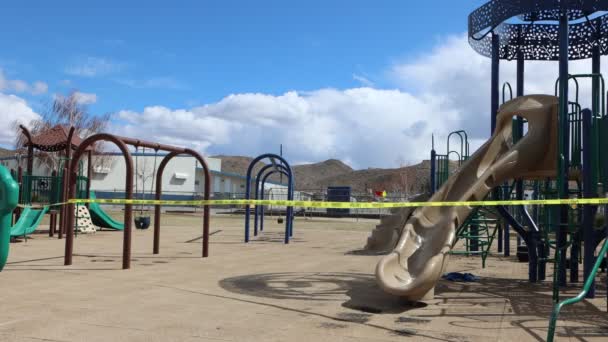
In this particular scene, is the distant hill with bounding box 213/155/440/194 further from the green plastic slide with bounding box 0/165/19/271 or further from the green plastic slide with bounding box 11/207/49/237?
the green plastic slide with bounding box 0/165/19/271

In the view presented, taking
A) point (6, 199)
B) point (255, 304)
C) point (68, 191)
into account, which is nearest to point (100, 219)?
point (68, 191)

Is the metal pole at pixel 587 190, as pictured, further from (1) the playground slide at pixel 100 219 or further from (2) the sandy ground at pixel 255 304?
(1) the playground slide at pixel 100 219

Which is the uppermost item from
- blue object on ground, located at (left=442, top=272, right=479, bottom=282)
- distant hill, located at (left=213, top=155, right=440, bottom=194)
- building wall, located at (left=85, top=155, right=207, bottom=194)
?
distant hill, located at (left=213, top=155, right=440, bottom=194)

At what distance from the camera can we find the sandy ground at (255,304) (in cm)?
549

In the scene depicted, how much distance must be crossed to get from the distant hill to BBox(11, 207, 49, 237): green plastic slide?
66.0 meters

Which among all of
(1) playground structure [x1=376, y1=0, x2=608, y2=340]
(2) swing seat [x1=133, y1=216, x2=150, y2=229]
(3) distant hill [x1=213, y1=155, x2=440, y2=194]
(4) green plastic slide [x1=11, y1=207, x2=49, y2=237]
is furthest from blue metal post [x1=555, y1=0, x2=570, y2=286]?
(3) distant hill [x1=213, y1=155, x2=440, y2=194]

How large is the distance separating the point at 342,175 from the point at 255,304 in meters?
119

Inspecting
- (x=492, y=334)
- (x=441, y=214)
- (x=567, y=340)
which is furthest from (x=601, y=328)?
(x=441, y=214)

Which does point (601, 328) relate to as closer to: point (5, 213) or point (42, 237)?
point (5, 213)

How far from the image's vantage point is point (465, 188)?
29.8 ft

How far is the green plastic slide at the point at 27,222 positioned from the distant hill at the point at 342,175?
65950mm

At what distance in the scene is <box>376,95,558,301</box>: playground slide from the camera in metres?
7.01

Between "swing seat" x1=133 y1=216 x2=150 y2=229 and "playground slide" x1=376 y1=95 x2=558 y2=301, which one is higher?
"playground slide" x1=376 y1=95 x2=558 y2=301

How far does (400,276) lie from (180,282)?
3452mm
